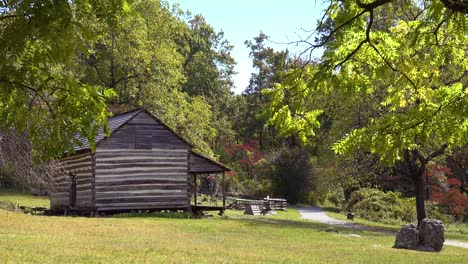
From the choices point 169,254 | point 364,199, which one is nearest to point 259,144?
point 364,199

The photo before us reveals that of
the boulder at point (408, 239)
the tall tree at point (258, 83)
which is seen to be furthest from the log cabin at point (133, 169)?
the tall tree at point (258, 83)

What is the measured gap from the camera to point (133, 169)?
28.2 meters

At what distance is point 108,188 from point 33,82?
21.9 meters

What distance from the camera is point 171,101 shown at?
1545 inches

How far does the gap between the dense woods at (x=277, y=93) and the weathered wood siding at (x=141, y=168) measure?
371cm

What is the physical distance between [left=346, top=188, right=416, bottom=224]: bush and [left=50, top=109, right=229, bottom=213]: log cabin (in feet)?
42.0

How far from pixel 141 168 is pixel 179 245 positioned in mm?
13616

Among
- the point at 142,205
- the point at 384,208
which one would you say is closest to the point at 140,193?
the point at 142,205

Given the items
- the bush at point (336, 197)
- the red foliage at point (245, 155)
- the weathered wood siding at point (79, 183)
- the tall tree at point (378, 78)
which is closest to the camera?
the tall tree at point (378, 78)

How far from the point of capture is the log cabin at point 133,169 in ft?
90.5

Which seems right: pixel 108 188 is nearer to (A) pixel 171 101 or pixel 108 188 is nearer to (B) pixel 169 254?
(A) pixel 171 101

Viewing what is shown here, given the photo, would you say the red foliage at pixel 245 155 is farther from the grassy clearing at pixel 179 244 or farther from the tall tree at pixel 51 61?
the tall tree at pixel 51 61

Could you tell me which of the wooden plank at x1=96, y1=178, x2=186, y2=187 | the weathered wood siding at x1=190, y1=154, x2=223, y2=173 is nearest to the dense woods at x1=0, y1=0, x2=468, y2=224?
the wooden plank at x1=96, y1=178, x2=186, y2=187

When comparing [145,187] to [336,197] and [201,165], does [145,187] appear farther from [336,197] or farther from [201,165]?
[336,197]
